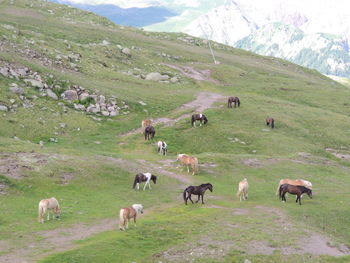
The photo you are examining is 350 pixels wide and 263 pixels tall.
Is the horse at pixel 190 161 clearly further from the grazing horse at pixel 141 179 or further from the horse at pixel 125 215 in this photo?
the horse at pixel 125 215

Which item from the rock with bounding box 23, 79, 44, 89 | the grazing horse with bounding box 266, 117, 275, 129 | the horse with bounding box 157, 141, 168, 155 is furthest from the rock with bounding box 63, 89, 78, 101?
the grazing horse with bounding box 266, 117, 275, 129

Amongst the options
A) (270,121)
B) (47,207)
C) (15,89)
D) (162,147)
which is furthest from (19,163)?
(270,121)

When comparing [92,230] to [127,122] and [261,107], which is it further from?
[261,107]

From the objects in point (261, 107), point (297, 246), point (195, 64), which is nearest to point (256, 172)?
point (297, 246)

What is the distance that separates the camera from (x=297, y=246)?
26.8m

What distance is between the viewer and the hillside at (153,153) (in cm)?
2656

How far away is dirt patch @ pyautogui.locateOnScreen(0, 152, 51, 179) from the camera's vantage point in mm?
37650

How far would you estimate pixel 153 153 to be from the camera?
182ft

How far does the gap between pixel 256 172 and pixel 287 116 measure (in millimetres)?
29483

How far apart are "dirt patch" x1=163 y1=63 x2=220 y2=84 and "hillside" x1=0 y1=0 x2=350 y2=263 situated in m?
0.61

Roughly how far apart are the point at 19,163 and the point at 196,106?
4294 cm

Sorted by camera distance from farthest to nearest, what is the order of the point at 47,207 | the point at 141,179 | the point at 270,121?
the point at 270,121 → the point at 141,179 → the point at 47,207

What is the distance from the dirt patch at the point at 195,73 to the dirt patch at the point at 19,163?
68179 mm

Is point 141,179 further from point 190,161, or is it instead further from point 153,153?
point 153,153
